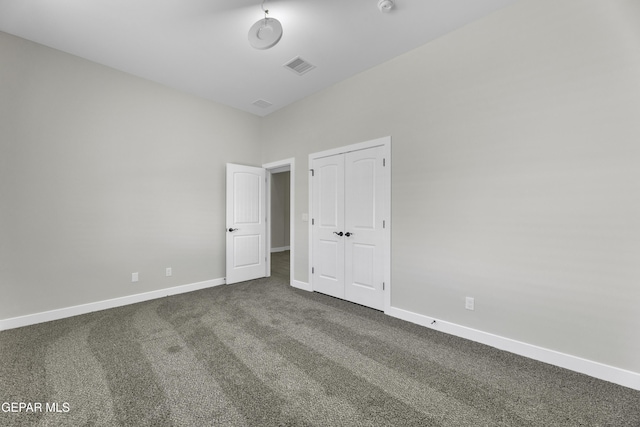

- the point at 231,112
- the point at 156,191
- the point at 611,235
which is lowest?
the point at 611,235

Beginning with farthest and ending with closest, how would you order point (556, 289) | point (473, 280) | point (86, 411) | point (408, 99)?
1. point (408, 99)
2. point (473, 280)
3. point (556, 289)
4. point (86, 411)

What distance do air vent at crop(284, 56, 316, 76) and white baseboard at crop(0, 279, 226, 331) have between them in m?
3.46

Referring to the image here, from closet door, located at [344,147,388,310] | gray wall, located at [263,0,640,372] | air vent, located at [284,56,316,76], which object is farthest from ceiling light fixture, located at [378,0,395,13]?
closet door, located at [344,147,388,310]

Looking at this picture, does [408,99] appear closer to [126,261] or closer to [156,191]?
[156,191]

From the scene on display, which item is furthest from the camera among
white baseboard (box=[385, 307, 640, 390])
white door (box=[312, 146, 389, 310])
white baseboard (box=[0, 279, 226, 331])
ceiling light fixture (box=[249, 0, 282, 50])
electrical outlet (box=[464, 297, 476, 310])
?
white door (box=[312, 146, 389, 310])

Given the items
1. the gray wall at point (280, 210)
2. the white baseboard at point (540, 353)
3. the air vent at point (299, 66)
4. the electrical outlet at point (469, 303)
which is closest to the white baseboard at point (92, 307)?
the white baseboard at point (540, 353)

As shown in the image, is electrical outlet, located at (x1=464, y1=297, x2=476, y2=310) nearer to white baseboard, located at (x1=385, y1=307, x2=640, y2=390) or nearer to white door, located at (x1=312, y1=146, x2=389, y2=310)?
white baseboard, located at (x1=385, y1=307, x2=640, y2=390)

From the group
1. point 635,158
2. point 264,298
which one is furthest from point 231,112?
point 635,158

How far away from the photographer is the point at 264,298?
3674 mm

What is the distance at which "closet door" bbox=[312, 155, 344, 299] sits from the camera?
3649 mm

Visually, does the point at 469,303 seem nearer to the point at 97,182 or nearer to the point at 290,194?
the point at 290,194

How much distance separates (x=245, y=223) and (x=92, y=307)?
2257mm

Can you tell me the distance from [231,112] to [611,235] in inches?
194

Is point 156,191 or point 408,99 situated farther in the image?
point 156,191
